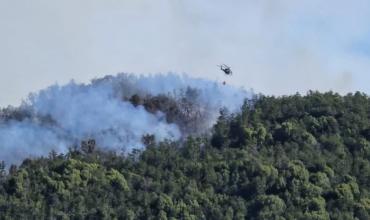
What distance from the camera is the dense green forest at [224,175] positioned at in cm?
16325

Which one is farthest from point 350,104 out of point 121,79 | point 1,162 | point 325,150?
point 1,162

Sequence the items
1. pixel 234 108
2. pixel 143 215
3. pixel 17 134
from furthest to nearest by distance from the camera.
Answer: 1. pixel 234 108
2. pixel 17 134
3. pixel 143 215

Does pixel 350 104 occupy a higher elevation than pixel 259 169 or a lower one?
higher

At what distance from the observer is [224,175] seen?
17088 centimetres

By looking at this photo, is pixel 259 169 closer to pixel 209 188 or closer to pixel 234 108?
pixel 209 188

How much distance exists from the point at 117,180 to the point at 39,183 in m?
7.37

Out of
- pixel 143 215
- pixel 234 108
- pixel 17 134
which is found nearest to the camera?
pixel 143 215

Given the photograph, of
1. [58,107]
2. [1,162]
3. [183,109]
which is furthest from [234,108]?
[1,162]

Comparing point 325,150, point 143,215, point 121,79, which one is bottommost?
point 143,215

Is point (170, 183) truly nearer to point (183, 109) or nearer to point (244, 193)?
point (244, 193)

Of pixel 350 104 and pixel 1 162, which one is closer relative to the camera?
pixel 1 162

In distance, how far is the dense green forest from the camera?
163 metres

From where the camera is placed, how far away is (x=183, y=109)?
190 meters

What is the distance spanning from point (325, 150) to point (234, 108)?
15.9m
